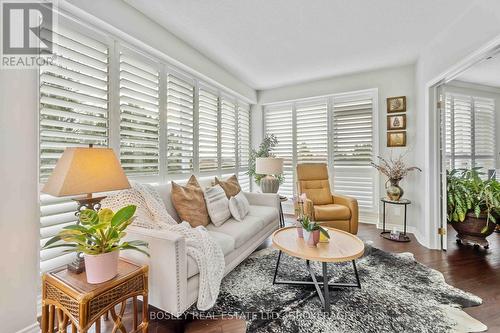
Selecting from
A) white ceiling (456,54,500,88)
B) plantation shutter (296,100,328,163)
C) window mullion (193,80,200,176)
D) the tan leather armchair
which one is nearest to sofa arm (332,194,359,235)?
the tan leather armchair

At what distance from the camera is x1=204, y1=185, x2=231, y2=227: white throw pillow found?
2.38 m

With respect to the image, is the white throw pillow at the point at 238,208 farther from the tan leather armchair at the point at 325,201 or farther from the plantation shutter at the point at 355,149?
the plantation shutter at the point at 355,149

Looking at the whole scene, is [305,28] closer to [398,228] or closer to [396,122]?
[396,122]

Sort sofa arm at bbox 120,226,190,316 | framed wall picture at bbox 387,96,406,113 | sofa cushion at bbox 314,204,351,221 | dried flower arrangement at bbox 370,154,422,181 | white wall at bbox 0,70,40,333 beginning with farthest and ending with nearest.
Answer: framed wall picture at bbox 387,96,406,113 < dried flower arrangement at bbox 370,154,422,181 < sofa cushion at bbox 314,204,351,221 < sofa arm at bbox 120,226,190,316 < white wall at bbox 0,70,40,333

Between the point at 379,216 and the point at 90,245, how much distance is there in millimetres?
4128

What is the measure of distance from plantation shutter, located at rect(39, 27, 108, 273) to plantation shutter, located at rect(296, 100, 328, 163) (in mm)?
3462

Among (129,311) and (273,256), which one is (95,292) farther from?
(273,256)

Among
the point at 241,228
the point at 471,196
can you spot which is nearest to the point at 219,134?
the point at 241,228

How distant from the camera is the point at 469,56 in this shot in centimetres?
216

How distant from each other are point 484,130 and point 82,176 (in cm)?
517

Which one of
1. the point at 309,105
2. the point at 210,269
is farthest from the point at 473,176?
the point at 210,269

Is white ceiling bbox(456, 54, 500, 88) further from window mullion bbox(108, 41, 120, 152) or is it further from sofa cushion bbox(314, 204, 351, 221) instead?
window mullion bbox(108, 41, 120, 152)

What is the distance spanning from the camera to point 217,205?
97.0 inches

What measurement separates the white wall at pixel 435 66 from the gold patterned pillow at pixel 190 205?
292 cm
